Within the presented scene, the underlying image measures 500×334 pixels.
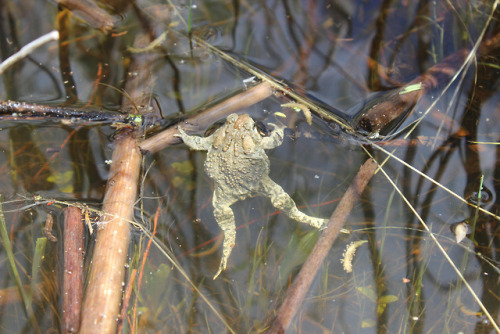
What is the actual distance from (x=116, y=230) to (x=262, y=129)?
1.70 meters

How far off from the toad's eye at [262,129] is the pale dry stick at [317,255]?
99 centimetres

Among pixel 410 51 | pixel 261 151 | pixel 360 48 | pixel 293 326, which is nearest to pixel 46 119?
pixel 261 151

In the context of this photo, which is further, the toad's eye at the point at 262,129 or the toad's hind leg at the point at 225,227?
the toad's eye at the point at 262,129

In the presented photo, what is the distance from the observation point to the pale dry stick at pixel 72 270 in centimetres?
276

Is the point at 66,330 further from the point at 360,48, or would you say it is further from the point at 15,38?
the point at 360,48

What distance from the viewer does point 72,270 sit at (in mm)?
2973

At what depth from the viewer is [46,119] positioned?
3.67 meters

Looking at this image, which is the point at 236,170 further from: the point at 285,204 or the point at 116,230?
the point at 116,230

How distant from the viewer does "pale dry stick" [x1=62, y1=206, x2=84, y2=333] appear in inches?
109

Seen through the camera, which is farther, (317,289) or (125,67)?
(125,67)

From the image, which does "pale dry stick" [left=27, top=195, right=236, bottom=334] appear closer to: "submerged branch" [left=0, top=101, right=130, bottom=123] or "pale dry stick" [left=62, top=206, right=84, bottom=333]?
"pale dry stick" [left=62, top=206, right=84, bottom=333]

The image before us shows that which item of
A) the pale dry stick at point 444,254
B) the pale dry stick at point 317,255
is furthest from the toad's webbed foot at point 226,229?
the pale dry stick at point 444,254

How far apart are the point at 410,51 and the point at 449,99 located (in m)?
0.72

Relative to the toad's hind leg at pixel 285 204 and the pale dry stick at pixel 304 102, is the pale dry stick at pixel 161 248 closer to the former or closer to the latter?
the toad's hind leg at pixel 285 204
